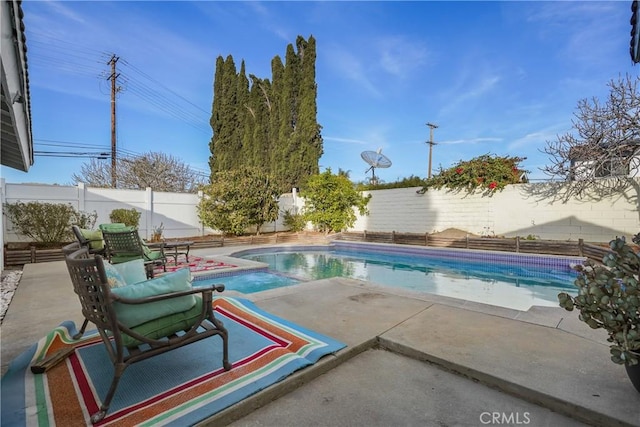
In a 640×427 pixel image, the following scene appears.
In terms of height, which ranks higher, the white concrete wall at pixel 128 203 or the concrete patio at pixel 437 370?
the white concrete wall at pixel 128 203

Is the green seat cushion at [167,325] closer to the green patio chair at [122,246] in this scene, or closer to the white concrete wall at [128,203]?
the green patio chair at [122,246]

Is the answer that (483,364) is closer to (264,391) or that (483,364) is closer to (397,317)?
(397,317)

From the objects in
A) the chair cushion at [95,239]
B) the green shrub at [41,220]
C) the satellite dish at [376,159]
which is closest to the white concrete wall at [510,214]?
the satellite dish at [376,159]

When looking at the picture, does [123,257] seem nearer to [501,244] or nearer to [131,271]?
[131,271]

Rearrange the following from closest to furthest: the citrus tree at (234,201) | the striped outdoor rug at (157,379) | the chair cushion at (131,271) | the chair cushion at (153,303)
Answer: the striped outdoor rug at (157,379) → the chair cushion at (153,303) → the chair cushion at (131,271) → the citrus tree at (234,201)

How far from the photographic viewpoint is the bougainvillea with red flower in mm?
10312

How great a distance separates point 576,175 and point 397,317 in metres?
8.88

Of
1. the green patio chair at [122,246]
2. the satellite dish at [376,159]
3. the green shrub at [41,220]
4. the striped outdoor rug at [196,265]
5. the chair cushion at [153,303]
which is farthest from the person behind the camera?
the satellite dish at [376,159]

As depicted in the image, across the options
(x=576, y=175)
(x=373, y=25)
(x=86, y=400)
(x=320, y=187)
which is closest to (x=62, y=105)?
(x=320, y=187)

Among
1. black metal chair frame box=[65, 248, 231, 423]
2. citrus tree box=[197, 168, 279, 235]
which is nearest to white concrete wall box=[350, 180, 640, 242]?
citrus tree box=[197, 168, 279, 235]

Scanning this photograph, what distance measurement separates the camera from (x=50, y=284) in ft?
16.0

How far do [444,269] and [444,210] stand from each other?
3.92m

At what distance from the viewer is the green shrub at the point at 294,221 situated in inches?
566

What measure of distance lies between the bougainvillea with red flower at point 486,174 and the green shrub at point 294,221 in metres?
6.41
